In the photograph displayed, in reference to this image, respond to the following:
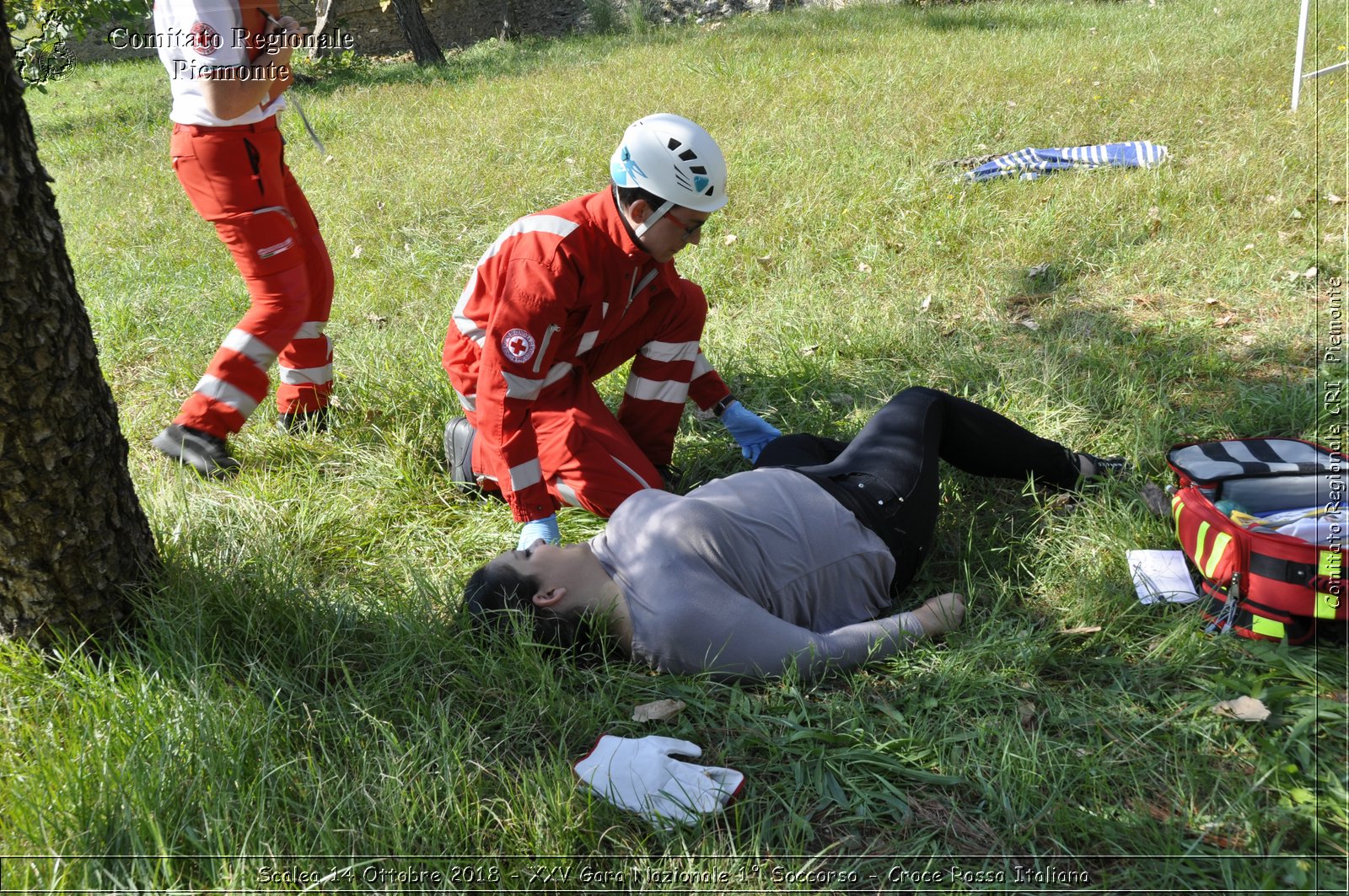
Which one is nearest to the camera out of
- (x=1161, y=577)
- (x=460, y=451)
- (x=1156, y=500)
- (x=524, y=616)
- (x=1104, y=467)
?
(x=524, y=616)

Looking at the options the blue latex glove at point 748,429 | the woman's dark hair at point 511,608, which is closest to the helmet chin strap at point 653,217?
the blue latex glove at point 748,429

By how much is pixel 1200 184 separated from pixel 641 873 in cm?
519

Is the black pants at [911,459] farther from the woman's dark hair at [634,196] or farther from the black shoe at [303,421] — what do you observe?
the black shoe at [303,421]

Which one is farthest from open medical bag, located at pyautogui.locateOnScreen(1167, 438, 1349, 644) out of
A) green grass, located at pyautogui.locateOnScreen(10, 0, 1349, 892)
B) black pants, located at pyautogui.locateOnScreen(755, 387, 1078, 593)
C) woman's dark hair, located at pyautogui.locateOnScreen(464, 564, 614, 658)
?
woman's dark hair, located at pyautogui.locateOnScreen(464, 564, 614, 658)

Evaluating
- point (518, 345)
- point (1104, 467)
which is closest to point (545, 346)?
point (518, 345)

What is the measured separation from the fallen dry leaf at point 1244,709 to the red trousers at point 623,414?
193cm

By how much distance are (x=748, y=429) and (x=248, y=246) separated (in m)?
2.20

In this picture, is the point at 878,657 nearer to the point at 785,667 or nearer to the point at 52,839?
the point at 785,667

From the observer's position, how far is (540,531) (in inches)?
125

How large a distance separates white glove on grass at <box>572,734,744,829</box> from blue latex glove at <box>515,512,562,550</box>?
3.27 feet

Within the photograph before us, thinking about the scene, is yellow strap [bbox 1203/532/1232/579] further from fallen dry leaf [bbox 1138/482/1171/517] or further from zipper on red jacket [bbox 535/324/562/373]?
zipper on red jacket [bbox 535/324/562/373]

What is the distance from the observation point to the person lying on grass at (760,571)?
2.44m

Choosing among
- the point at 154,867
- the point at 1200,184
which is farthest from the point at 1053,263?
the point at 154,867

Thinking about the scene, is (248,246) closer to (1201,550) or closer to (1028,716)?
(1028,716)
